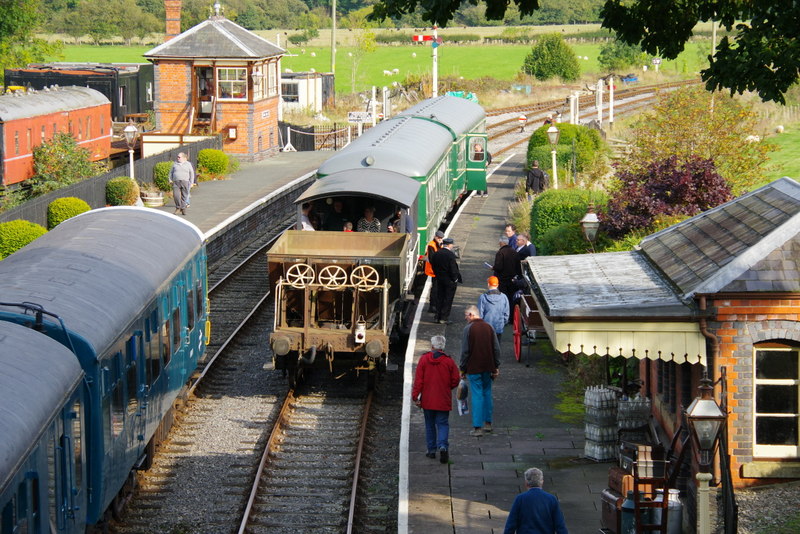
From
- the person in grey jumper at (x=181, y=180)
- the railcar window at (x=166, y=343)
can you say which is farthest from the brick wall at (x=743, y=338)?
the person in grey jumper at (x=181, y=180)

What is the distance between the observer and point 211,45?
43219mm

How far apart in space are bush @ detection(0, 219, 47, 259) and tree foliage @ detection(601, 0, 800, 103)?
14749 millimetres

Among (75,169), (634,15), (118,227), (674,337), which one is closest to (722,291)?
(674,337)

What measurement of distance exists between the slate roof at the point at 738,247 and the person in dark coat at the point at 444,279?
520 cm

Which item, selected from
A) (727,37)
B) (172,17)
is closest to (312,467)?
(727,37)

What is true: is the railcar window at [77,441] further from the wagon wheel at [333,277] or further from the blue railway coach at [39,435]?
the wagon wheel at [333,277]

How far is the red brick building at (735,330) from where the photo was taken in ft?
36.9

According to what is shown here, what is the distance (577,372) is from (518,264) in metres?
2.97

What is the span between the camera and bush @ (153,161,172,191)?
34.8 metres

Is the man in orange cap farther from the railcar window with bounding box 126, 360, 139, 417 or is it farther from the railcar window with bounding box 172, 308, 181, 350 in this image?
the railcar window with bounding box 126, 360, 139, 417

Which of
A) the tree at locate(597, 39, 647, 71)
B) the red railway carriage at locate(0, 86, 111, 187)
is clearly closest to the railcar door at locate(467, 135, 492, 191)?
the red railway carriage at locate(0, 86, 111, 187)

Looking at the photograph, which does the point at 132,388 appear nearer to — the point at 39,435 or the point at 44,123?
the point at 39,435

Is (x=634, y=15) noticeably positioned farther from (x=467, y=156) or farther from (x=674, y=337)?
(x=467, y=156)

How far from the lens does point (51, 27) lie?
128 metres
